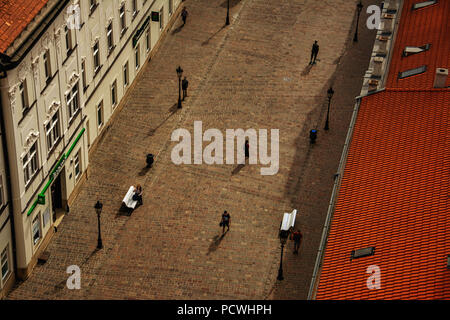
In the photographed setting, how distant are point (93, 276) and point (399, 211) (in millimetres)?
19463

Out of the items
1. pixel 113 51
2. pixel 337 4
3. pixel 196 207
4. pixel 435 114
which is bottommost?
pixel 196 207

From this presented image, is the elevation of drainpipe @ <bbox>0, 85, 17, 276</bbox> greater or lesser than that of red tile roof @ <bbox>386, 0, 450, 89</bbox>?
lesser

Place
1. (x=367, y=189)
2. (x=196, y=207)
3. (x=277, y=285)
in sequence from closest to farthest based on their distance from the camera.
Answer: (x=367, y=189), (x=277, y=285), (x=196, y=207)

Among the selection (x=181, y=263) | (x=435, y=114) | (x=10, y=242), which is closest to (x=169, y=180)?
(x=181, y=263)

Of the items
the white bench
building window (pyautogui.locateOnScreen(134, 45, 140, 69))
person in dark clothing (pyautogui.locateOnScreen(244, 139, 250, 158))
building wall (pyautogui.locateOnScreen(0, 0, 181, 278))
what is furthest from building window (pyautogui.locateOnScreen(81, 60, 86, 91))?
person in dark clothing (pyautogui.locateOnScreen(244, 139, 250, 158))

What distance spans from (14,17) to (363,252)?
22.5 meters

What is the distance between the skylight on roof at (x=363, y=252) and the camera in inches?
2259

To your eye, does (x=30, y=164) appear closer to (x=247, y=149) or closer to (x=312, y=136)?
(x=247, y=149)

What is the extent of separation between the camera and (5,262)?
66.4 metres

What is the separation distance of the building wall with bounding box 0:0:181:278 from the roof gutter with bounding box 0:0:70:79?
20.3 inches

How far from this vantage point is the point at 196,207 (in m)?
74.4

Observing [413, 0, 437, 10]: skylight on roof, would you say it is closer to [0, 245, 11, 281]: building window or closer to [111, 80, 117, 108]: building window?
[111, 80, 117, 108]: building window

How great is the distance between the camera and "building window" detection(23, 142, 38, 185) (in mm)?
65375

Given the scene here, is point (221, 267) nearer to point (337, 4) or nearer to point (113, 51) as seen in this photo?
point (113, 51)
